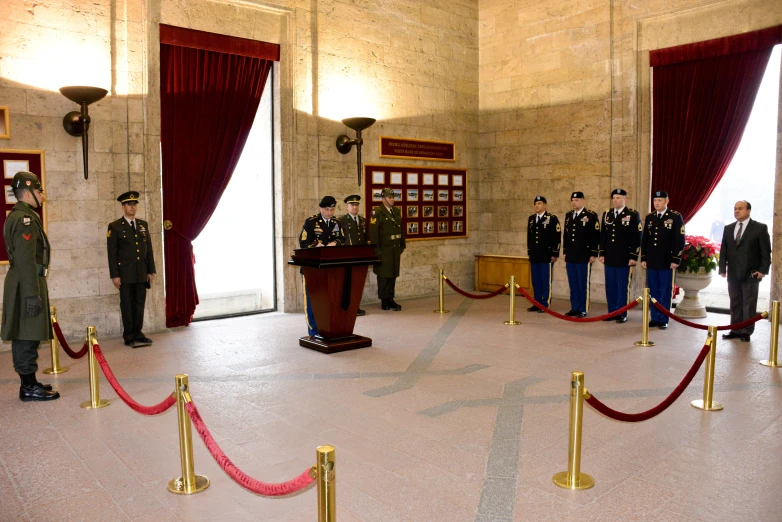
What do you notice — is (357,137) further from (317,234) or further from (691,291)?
(691,291)

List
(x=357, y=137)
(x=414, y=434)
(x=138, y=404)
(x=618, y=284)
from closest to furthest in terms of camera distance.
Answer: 1. (x=138, y=404)
2. (x=414, y=434)
3. (x=618, y=284)
4. (x=357, y=137)

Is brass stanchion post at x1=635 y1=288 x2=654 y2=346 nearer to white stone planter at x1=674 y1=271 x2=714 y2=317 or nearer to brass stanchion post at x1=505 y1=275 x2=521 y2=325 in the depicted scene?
brass stanchion post at x1=505 y1=275 x2=521 y2=325

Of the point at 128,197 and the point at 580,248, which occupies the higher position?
the point at 128,197

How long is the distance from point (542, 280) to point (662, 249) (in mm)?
1915

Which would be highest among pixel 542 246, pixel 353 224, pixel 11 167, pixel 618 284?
pixel 11 167

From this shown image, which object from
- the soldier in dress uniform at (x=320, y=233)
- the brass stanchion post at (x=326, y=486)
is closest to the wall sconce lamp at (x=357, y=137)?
the soldier in dress uniform at (x=320, y=233)

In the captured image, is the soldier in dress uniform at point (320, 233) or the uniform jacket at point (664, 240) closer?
the soldier in dress uniform at point (320, 233)

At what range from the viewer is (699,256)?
848 cm

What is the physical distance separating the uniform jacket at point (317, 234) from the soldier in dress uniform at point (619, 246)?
365cm

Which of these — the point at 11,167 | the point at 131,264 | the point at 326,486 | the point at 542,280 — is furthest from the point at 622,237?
the point at 11,167

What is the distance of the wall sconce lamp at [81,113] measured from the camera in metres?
6.83

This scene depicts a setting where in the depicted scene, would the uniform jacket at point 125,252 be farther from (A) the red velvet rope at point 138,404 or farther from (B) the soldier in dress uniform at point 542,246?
(B) the soldier in dress uniform at point 542,246

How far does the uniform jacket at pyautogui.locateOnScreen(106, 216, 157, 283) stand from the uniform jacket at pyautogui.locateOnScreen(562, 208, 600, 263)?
18.3 ft

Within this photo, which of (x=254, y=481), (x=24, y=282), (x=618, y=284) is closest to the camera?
(x=254, y=481)
